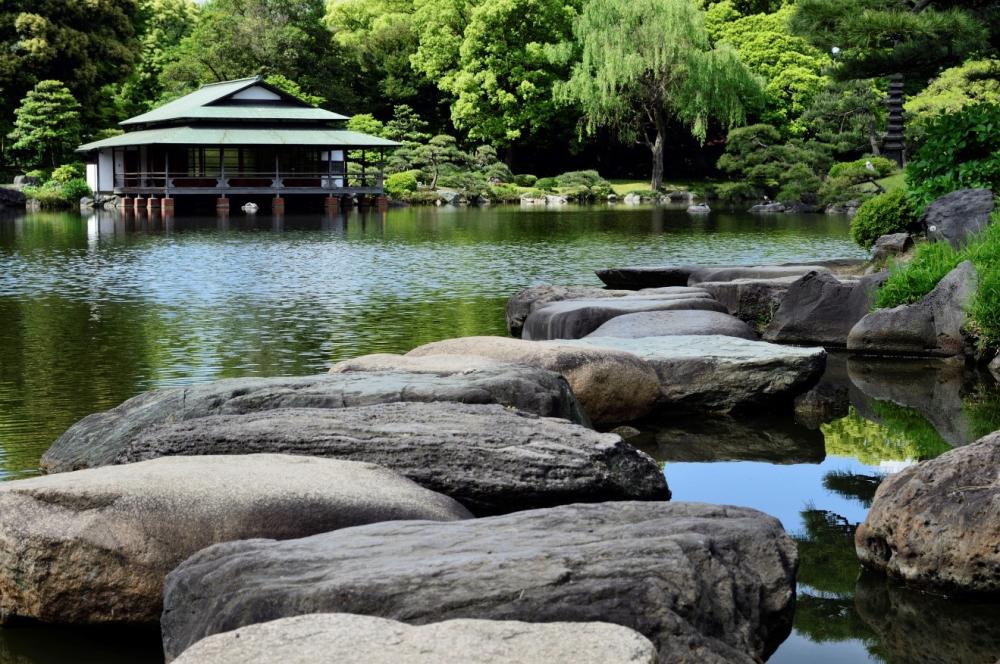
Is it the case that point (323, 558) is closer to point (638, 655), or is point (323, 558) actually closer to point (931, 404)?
point (638, 655)

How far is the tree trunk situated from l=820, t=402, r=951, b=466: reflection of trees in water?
128 ft

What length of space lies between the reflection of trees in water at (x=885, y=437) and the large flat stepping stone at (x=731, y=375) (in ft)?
1.21

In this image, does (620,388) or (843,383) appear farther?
(843,383)

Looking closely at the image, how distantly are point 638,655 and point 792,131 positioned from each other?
46.2 meters

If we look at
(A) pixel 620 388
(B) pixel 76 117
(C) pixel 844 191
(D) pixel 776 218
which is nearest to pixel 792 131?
(C) pixel 844 191

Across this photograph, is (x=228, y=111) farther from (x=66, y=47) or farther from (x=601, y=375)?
(x=601, y=375)

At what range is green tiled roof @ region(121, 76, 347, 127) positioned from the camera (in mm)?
40656

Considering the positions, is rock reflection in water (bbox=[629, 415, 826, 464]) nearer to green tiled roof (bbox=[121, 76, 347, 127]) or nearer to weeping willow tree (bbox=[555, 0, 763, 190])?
green tiled roof (bbox=[121, 76, 347, 127])

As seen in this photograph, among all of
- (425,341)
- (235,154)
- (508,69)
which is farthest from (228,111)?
(425,341)

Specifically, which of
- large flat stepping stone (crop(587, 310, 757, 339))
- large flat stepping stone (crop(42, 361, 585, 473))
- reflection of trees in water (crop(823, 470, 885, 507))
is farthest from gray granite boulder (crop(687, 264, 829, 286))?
large flat stepping stone (crop(42, 361, 585, 473))

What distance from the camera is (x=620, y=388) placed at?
736cm

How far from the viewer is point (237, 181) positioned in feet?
135

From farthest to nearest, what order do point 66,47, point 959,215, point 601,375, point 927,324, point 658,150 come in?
point 658,150, point 66,47, point 959,215, point 927,324, point 601,375

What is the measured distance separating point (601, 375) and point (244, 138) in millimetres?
33609
